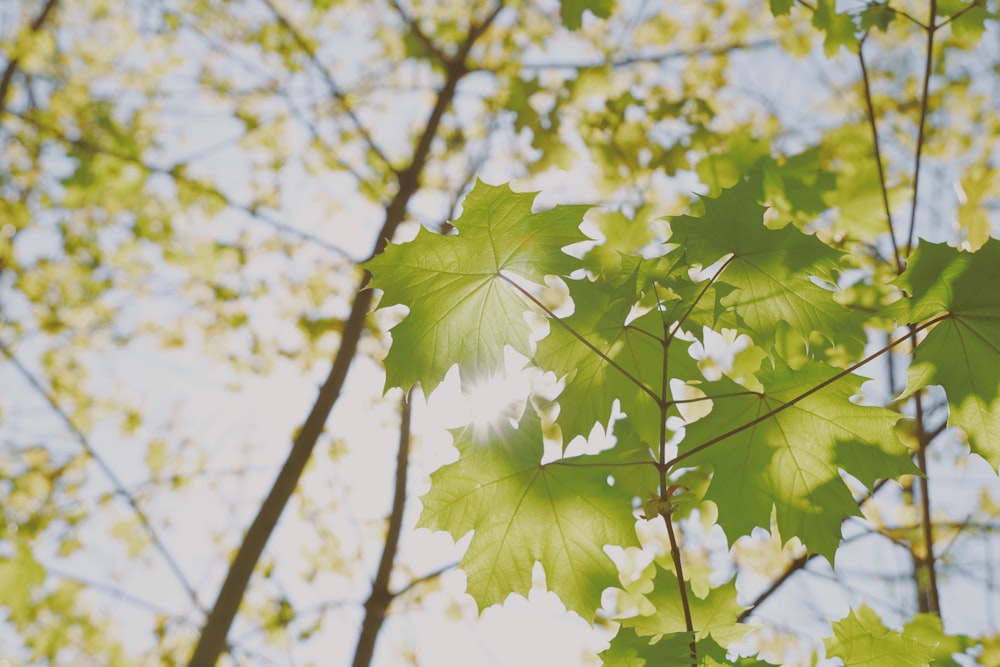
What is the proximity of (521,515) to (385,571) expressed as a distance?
150 centimetres

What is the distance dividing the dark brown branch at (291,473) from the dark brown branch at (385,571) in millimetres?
372

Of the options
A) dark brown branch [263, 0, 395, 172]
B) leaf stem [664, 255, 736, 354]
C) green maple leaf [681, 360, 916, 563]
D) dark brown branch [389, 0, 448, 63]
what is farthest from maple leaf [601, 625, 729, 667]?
dark brown branch [389, 0, 448, 63]

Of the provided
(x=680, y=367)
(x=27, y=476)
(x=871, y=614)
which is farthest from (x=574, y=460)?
(x=27, y=476)

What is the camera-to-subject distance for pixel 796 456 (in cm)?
156

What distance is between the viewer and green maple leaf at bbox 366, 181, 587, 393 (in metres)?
1.42

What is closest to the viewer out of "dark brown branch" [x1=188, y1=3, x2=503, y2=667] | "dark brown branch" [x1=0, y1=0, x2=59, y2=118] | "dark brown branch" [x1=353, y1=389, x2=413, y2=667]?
"dark brown branch" [x1=188, y1=3, x2=503, y2=667]

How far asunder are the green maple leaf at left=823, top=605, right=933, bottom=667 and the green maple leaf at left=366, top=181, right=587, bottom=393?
1076mm

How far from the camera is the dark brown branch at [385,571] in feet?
8.86

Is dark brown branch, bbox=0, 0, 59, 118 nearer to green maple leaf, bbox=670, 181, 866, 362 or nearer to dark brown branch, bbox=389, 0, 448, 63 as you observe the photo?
dark brown branch, bbox=389, 0, 448, 63

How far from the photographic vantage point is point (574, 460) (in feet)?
5.17

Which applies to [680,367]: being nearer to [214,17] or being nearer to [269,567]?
[269,567]

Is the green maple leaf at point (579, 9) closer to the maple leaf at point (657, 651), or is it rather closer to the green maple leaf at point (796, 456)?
the green maple leaf at point (796, 456)

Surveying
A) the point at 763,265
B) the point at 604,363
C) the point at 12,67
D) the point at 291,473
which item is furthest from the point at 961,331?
the point at 12,67

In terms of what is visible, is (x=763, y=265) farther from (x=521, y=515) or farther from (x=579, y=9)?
(x=579, y=9)
